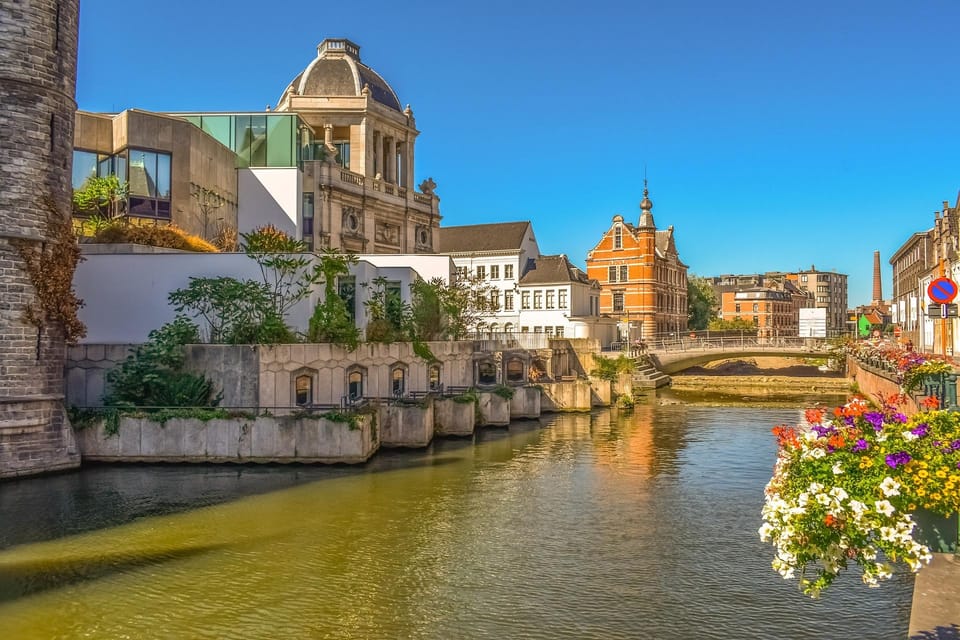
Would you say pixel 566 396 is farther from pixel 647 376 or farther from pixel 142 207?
pixel 142 207

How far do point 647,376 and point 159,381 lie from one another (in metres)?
43.2

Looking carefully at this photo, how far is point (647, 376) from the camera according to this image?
61.4 m

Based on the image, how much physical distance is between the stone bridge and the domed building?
75.8ft

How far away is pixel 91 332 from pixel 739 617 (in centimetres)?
2532

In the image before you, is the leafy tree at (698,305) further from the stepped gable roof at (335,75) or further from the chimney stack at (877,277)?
the chimney stack at (877,277)

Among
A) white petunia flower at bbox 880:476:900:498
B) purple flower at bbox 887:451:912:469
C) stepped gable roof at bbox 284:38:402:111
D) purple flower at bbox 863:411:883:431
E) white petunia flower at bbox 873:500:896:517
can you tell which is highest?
stepped gable roof at bbox 284:38:402:111

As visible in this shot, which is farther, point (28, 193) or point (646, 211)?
point (646, 211)

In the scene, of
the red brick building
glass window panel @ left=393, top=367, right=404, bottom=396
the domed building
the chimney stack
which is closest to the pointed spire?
the red brick building

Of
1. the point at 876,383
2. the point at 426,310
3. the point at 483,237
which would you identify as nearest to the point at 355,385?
the point at 426,310

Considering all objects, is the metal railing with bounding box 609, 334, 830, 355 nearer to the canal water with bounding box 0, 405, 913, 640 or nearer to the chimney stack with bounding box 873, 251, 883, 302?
the canal water with bounding box 0, 405, 913, 640

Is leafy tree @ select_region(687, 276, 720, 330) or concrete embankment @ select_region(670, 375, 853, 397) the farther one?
leafy tree @ select_region(687, 276, 720, 330)

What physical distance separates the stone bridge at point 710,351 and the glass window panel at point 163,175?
42.9 m

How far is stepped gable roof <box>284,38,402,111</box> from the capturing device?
58906 millimetres

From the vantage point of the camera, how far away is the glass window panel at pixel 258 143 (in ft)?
154
